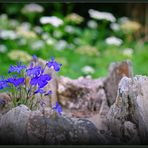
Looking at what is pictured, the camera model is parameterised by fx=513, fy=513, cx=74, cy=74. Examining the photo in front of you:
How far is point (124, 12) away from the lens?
257 inches

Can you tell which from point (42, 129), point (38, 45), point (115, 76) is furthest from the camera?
point (38, 45)

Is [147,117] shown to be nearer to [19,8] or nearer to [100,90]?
[100,90]

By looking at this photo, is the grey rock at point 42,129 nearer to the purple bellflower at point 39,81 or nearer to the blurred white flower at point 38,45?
the purple bellflower at point 39,81

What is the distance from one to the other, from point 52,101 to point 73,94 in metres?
Answer: 0.22

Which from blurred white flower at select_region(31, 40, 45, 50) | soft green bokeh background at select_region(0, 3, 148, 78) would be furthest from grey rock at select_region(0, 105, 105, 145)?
blurred white flower at select_region(31, 40, 45, 50)

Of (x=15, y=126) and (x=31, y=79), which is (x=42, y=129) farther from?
(x=31, y=79)

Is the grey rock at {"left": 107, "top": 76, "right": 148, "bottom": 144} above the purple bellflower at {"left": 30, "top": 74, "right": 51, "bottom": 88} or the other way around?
the other way around

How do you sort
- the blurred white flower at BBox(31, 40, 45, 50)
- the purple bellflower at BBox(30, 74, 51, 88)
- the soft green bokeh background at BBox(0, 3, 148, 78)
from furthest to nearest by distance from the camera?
1. the blurred white flower at BBox(31, 40, 45, 50)
2. the soft green bokeh background at BBox(0, 3, 148, 78)
3. the purple bellflower at BBox(30, 74, 51, 88)

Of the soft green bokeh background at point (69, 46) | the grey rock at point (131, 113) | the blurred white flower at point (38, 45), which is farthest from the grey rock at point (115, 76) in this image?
the blurred white flower at point (38, 45)

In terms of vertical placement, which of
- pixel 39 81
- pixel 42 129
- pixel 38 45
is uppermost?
pixel 38 45

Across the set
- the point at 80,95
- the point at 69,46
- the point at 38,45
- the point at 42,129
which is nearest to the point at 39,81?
the point at 42,129

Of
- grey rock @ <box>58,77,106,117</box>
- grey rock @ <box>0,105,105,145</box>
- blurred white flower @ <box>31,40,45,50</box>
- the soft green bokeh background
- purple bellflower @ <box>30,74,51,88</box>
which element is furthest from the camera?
blurred white flower @ <box>31,40,45,50</box>

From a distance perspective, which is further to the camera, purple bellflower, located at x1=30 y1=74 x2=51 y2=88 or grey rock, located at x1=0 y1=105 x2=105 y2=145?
purple bellflower, located at x1=30 y1=74 x2=51 y2=88

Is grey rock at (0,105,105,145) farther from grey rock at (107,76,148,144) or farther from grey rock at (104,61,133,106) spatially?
grey rock at (104,61,133,106)
